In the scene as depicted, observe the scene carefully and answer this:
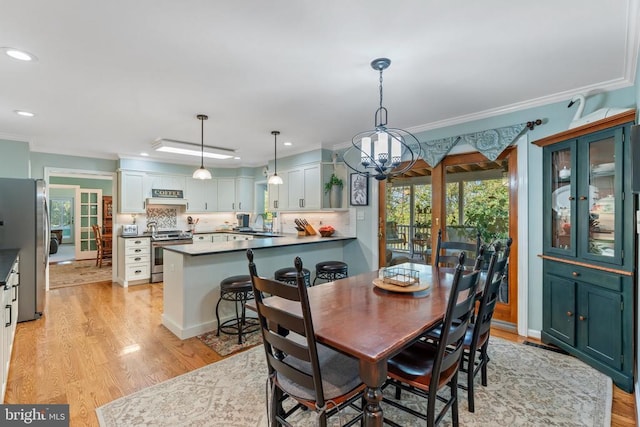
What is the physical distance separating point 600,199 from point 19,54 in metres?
4.60

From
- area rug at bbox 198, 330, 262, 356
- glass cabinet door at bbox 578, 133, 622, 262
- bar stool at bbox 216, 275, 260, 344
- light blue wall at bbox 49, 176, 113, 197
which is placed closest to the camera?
glass cabinet door at bbox 578, 133, 622, 262

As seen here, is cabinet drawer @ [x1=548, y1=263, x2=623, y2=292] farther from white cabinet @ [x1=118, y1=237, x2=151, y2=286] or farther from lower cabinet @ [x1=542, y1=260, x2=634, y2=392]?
white cabinet @ [x1=118, y1=237, x2=151, y2=286]

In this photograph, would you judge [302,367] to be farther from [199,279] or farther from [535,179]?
[535,179]

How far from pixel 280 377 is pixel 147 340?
2.25 meters

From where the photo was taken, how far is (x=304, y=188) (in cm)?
530

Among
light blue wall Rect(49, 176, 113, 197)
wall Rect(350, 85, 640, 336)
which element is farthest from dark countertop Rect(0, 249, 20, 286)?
light blue wall Rect(49, 176, 113, 197)

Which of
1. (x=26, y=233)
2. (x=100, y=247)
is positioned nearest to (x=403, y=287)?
(x=26, y=233)

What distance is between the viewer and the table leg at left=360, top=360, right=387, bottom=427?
1294 millimetres

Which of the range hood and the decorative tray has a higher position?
the range hood

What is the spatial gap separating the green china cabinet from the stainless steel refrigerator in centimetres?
573

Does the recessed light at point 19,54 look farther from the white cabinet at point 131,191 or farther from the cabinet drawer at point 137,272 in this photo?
the cabinet drawer at point 137,272

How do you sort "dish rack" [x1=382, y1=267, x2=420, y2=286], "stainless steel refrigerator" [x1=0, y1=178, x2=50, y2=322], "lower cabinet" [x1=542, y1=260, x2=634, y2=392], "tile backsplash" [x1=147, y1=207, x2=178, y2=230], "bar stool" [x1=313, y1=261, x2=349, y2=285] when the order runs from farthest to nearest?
"tile backsplash" [x1=147, y1=207, x2=178, y2=230]
"bar stool" [x1=313, y1=261, x2=349, y2=285]
"stainless steel refrigerator" [x1=0, y1=178, x2=50, y2=322]
"lower cabinet" [x1=542, y1=260, x2=634, y2=392]
"dish rack" [x1=382, y1=267, x2=420, y2=286]

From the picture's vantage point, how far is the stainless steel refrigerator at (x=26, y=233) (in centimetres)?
363

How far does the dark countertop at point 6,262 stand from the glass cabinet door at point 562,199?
4357mm
